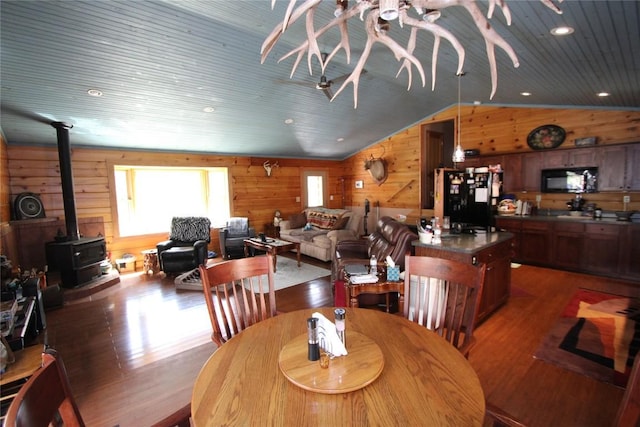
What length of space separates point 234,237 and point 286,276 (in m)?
1.85

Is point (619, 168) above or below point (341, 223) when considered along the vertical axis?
above

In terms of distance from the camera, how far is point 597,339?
2.69 m

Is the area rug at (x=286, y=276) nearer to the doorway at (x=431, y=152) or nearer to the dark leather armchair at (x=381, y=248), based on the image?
the dark leather armchair at (x=381, y=248)

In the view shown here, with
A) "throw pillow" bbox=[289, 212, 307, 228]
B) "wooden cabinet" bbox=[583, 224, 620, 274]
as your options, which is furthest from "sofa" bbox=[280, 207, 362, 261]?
"wooden cabinet" bbox=[583, 224, 620, 274]

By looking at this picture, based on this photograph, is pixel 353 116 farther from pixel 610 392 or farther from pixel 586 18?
pixel 610 392

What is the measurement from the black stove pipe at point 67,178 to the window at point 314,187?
4994mm

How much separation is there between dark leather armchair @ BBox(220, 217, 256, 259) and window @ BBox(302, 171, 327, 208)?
240 centimetres

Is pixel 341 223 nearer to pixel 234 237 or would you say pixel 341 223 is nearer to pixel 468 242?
pixel 234 237

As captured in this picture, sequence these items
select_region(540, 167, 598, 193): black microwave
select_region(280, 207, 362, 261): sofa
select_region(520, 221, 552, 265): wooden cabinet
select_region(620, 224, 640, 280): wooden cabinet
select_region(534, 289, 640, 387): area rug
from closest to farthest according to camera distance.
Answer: select_region(534, 289, 640, 387): area rug < select_region(620, 224, 640, 280): wooden cabinet < select_region(540, 167, 598, 193): black microwave < select_region(520, 221, 552, 265): wooden cabinet < select_region(280, 207, 362, 261): sofa

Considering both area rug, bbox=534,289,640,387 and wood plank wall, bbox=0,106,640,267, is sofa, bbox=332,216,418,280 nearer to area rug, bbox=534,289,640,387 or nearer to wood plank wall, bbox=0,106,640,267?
area rug, bbox=534,289,640,387

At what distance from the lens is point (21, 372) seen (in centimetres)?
187

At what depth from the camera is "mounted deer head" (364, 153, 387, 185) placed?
25.1 ft

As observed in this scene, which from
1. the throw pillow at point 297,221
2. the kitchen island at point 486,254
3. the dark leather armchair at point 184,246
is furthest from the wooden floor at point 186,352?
the throw pillow at point 297,221

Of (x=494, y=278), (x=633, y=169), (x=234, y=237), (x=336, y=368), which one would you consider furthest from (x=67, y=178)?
(x=633, y=169)
